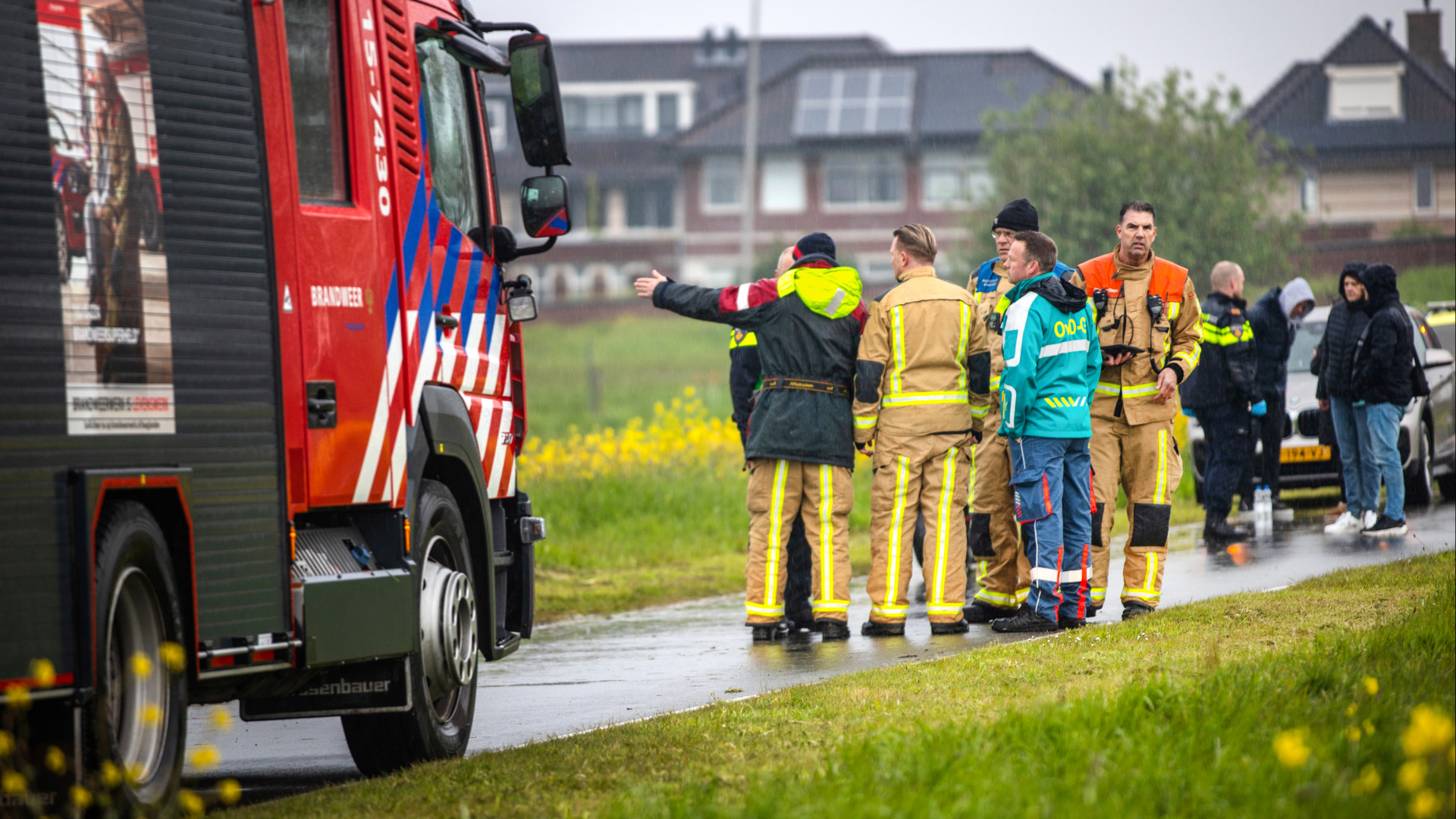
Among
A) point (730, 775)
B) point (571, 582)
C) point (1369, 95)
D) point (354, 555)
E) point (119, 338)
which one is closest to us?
point (119, 338)

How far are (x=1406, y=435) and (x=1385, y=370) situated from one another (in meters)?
2.63

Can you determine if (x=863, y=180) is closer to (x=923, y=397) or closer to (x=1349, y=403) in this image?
(x=1349, y=403)

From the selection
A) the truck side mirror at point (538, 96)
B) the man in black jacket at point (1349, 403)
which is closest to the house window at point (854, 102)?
the man in black jacket at point (1349, 403)

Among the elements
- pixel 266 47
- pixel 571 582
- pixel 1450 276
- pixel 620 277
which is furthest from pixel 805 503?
pixel 620 277

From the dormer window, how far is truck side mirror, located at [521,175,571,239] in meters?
28.3

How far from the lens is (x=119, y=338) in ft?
16.2

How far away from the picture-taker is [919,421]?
31.8 ft

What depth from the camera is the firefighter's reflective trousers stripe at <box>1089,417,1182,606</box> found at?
9633 mm

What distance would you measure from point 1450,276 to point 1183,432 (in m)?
3.90

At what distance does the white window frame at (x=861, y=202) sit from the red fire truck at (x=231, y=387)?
176 ft

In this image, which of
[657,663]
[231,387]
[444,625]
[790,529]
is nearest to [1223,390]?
[790,529]

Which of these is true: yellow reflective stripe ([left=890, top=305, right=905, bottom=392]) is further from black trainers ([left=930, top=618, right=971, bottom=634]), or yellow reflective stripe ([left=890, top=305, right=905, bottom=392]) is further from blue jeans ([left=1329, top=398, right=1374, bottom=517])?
blue jeans ([left=1329, top=398, right=1374, bottom=517])

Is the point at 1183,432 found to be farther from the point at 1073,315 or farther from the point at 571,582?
the point at 1073,315

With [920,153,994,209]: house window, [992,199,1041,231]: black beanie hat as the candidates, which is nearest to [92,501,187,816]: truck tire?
[992,199,1041,231]: black beanie hat
